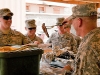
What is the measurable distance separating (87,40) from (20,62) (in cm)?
53

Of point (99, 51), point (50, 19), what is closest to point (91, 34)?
point (99, 51)

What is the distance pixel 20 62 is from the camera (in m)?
1.76

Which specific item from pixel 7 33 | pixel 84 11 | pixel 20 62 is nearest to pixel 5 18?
pixel 7 33

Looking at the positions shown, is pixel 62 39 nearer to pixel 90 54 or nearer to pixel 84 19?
pixel 84 19

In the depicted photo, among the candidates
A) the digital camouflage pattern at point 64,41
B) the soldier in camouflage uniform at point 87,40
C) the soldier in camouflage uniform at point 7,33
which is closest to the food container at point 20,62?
the soldier in camouflage uniform at point 87,40

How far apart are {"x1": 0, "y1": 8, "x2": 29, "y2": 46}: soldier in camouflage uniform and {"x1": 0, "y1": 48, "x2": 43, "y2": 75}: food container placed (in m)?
1.44

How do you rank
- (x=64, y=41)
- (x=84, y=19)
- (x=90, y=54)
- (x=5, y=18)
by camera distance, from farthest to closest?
(x=64, y=41) → (x=5, y=18) → (x=84, y=19) → (x=90, y=54)

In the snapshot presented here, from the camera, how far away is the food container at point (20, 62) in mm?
1690

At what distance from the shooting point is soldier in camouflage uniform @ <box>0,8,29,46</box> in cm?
323

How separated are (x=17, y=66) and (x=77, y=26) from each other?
0.53 meters

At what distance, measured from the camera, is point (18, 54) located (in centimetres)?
173

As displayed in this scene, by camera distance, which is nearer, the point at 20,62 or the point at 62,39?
the point at 20,62

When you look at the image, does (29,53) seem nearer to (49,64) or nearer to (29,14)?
(49,64)

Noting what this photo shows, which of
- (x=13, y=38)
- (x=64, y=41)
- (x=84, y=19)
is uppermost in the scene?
(x=84, y=19)
